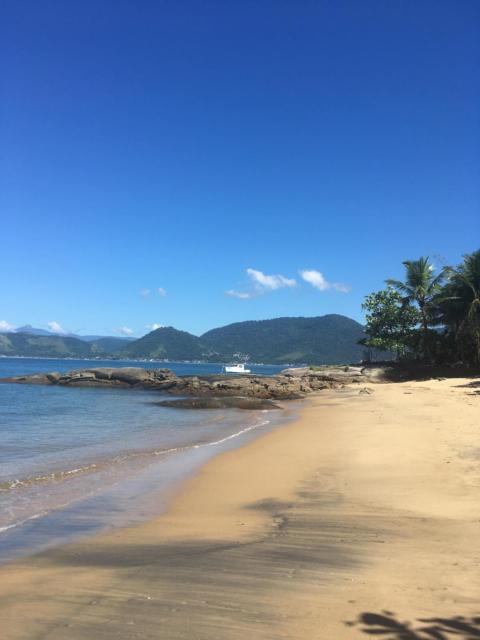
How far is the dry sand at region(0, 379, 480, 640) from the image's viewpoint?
13.0 ft

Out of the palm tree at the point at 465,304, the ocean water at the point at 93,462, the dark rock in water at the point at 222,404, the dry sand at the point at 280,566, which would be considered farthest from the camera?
the palm tree at the point at 465,304

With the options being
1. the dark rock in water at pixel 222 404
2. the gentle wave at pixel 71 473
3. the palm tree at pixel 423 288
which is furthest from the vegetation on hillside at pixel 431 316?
the gentle wave at pixel 71 473

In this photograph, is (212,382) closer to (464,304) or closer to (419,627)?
(464,304)

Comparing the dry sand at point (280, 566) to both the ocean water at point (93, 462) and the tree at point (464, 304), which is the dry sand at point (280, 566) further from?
the tree at point (464, 304)

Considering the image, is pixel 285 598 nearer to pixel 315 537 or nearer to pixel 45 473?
pixel 315 537

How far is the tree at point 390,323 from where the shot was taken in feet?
171

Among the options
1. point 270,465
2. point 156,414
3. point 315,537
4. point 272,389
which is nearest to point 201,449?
point 270,465

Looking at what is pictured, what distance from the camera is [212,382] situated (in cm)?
4550

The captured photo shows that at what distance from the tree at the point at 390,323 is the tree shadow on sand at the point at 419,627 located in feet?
160

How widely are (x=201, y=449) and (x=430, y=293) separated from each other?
38.9 meters

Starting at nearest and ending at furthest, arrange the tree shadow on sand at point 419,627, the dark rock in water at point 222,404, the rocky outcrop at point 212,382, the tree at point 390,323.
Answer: the tree shadow on sand at point 419,627 < the dark rock in water at point 222,404 < the rocky outcrop at point 212,382 < the tree at point 390,323

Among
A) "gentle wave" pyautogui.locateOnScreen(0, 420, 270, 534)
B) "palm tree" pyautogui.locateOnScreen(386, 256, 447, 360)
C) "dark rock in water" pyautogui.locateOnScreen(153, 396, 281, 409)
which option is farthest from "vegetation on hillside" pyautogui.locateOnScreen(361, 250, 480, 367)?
"gentle wave" pyautogui.locateOnScreen(0, 420, 270, 534)

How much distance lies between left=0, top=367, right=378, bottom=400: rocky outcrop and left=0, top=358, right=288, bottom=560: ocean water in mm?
9657

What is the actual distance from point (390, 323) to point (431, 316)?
20.4ft
